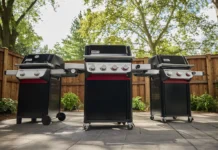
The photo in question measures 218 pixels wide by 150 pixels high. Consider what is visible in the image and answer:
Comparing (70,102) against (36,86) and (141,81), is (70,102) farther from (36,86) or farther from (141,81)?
(36,86)

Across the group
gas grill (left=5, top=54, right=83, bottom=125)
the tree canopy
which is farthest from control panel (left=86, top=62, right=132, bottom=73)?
the tree canopy

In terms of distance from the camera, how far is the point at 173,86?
4121 millimetres

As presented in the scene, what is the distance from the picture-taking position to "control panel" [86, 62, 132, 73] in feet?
10.5

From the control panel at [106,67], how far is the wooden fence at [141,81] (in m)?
4.39

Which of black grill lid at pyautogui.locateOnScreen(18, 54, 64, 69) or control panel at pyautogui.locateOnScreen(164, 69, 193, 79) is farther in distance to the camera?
control panel at pyautogui.locateOnScreen(164, 69, 193, 79)

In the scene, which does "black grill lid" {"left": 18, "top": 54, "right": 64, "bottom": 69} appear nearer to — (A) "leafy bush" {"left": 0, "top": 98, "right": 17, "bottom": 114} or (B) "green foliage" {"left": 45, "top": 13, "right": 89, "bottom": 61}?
(A) "leafy bush" {"left": 0, "top": 98, "right": 17, "bottom": 114}

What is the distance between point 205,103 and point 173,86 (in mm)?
3487

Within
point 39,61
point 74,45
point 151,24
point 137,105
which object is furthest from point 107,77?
point 74,45

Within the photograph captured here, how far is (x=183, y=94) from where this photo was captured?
4148mm

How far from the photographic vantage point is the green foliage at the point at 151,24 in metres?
12.4

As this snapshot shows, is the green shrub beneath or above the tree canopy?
beneath

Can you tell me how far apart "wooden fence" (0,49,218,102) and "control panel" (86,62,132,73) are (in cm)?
439

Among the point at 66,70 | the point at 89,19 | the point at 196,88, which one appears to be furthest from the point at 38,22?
the point at 66,70

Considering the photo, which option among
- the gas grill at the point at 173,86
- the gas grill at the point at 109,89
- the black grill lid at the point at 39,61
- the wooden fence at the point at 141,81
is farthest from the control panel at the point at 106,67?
the wooden fence at the point at 141,81
